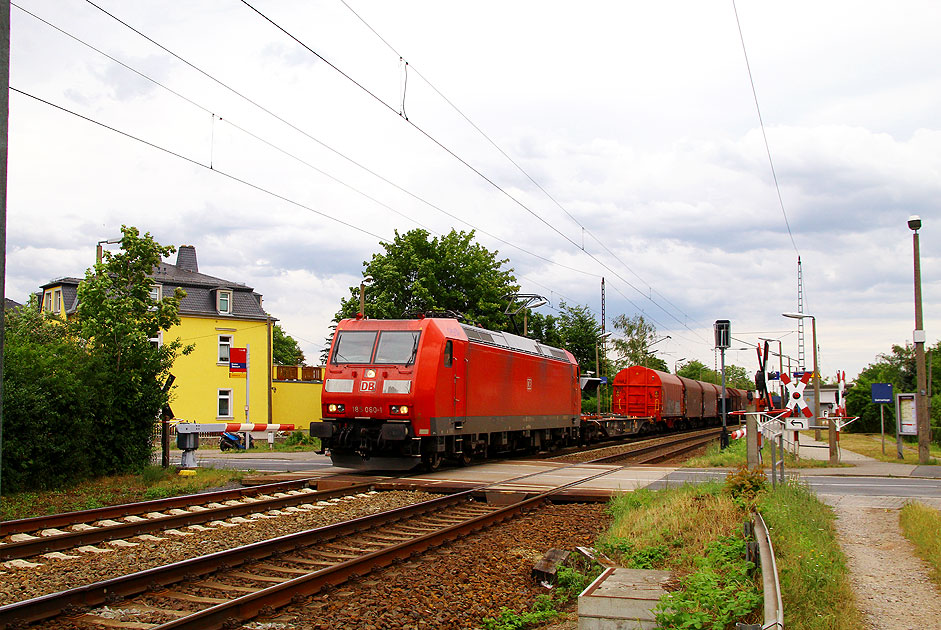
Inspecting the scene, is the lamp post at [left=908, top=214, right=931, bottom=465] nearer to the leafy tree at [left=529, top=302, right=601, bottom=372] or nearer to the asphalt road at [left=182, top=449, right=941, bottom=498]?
the asphalt road at [left=182, top=449, right=941, bottom=498]

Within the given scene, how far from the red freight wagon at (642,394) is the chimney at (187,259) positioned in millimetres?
27793

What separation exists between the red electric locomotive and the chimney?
117 ft

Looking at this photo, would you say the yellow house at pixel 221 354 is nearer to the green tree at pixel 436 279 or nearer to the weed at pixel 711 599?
the green tree at pixel 436 279

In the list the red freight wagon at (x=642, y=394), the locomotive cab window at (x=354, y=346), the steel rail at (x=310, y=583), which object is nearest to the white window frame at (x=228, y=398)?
the red freight wagon at (x=642, y=394)

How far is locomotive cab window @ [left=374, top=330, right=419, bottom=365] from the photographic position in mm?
15984

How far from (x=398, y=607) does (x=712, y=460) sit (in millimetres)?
14047

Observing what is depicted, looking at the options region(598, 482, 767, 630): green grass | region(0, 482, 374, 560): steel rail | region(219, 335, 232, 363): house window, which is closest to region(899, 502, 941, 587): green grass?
region(598, 482, 767, 630): green grass

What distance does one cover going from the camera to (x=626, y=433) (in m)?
32.7

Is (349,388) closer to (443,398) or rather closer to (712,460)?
(443,398)

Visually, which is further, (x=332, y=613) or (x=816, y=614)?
(x=332, y=613)

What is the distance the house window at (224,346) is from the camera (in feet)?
142

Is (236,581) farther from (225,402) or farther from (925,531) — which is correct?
(225,402)

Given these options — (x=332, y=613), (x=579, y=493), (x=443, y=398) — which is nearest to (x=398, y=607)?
(x=332, y=613)

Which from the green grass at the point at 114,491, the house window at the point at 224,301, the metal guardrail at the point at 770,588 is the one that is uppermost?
the house window at the point at 224,301
